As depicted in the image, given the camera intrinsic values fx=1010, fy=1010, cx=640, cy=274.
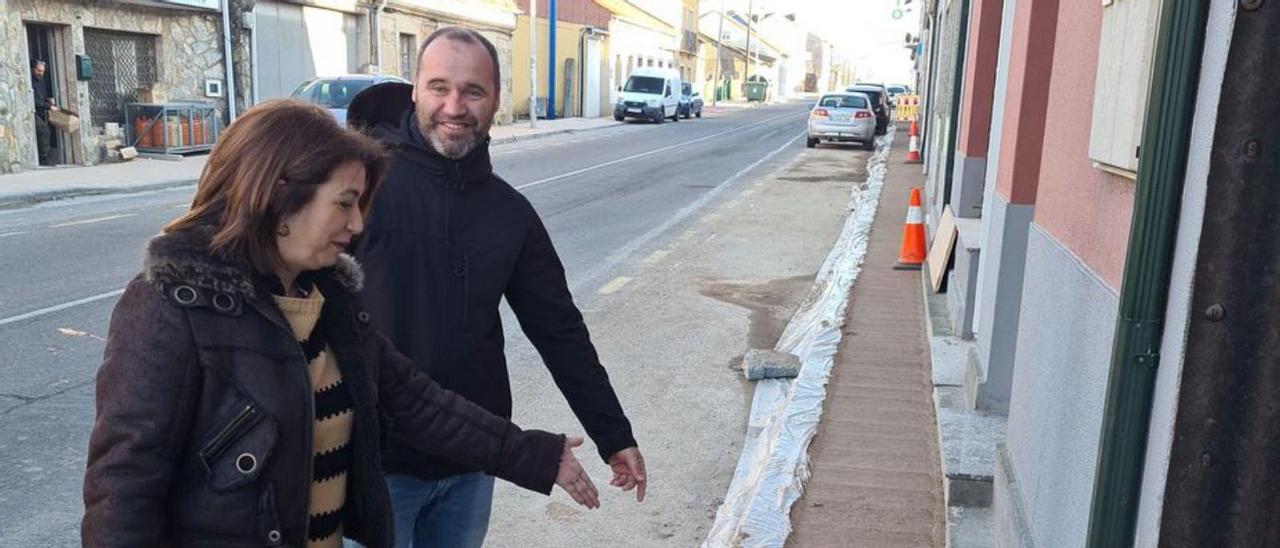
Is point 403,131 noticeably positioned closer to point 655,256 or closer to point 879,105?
point 655,256

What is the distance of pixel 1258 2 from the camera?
57.1 inches

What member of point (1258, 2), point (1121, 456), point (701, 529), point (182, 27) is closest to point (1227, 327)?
point (1121, 456)

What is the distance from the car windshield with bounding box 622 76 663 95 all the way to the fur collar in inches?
1486

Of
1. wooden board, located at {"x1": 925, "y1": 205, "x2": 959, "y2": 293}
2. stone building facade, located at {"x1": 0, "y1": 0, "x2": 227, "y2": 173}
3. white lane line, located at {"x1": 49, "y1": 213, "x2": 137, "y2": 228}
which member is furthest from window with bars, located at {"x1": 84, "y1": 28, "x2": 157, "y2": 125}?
wooden board, located at {"x1": 925, "y1": 205, "x2": 959, "y2": 293}

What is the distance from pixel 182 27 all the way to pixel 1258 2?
70.9 ft

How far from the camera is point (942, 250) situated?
305 inches

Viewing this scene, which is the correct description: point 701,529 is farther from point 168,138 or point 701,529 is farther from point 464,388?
point 168,138

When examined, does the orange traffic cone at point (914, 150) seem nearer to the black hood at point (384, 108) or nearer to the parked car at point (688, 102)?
the black hood at point (384, 108)

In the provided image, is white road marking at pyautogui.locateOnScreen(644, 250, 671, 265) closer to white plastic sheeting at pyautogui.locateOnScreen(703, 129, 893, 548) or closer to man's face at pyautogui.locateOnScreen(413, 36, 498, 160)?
white plastic sheeting at pyautogui.locateOnScreen(703, 129, 893, 548)

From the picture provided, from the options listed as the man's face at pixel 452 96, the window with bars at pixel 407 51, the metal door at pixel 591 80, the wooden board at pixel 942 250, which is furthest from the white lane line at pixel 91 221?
the metal door at pixel 591 80

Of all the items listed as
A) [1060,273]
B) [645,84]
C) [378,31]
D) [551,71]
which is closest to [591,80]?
[551,71]

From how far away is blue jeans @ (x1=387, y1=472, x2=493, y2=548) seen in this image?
250 centimetres

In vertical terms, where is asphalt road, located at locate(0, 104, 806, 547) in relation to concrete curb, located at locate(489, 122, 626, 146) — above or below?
below

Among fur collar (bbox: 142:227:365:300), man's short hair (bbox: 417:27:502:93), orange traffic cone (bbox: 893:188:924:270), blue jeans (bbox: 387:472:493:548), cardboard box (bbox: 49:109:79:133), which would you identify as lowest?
orange traffic cone (bbox: 893:188:924:270)
